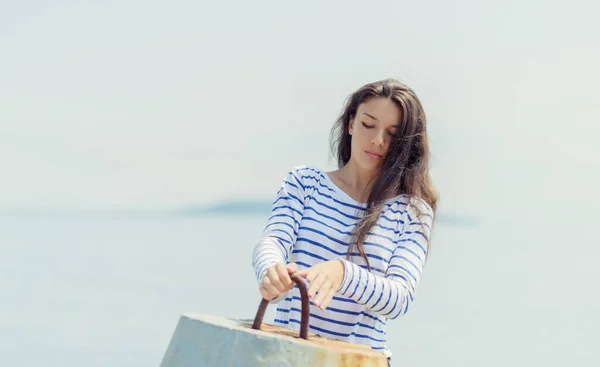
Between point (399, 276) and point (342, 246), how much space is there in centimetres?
21

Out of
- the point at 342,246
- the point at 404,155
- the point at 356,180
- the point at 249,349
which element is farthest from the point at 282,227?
the point at 249,349

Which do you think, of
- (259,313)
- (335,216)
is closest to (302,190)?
(335,216)

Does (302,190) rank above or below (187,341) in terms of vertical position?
above

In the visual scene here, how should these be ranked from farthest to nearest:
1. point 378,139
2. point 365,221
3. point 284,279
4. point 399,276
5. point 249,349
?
point 378,139, point 365,221, point 399,276, point 284,279, point 249,349

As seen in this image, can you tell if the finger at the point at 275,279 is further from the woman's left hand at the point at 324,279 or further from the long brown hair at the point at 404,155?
the long brown hair at the point at 404,155

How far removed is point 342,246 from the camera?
2.52 m

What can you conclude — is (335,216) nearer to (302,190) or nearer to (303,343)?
(302,190)

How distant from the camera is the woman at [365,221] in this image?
2.36m

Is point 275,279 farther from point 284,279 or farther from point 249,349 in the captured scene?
point 249,349

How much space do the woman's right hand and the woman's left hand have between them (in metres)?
0.03

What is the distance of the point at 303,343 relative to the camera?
1.94 meters

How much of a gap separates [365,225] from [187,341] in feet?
2.28

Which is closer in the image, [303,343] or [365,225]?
[303,343]

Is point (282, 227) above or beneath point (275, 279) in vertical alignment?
above
